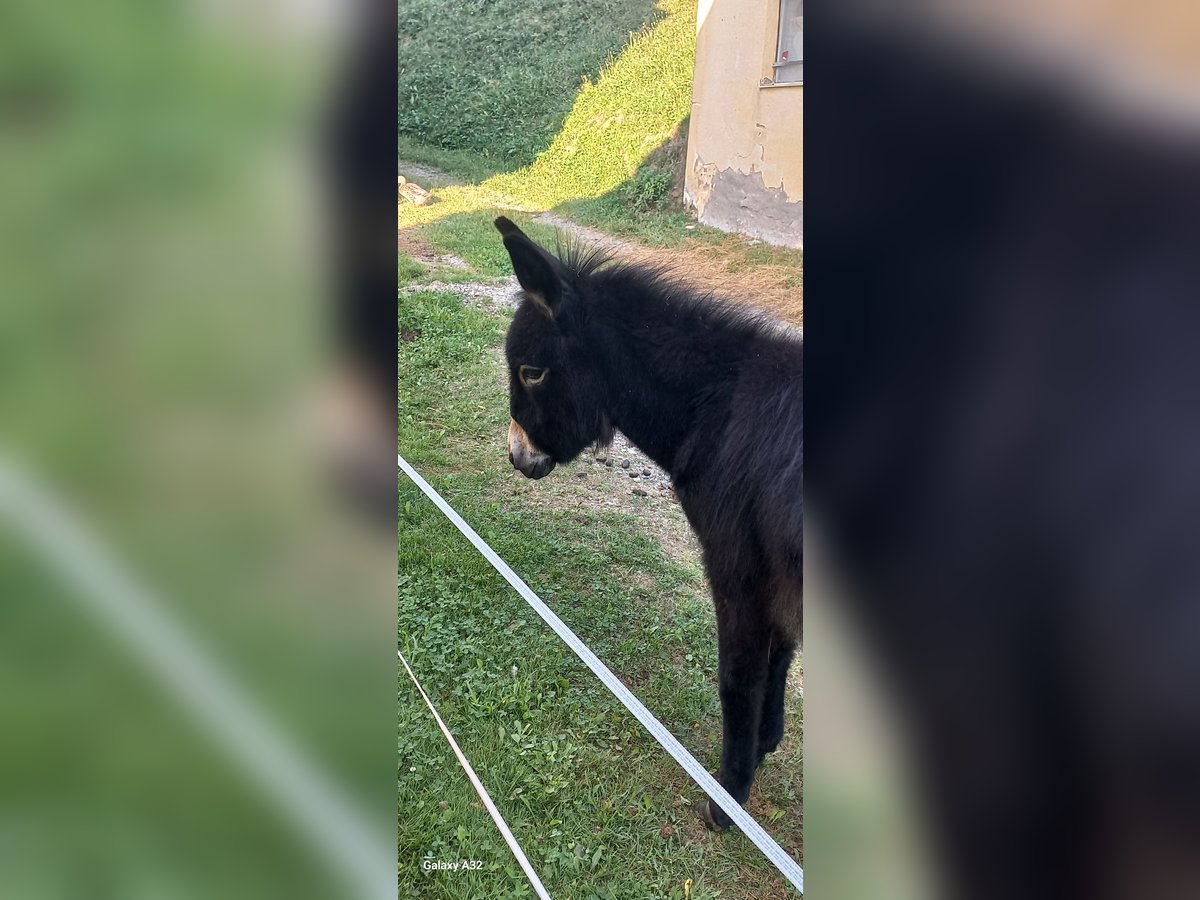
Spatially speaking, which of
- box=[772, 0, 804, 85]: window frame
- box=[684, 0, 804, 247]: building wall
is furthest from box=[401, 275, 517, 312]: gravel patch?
box=[772, 0, 804, 85]: window frame

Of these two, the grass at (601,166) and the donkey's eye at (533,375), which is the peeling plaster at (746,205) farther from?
the donkey's eye at (533,375)

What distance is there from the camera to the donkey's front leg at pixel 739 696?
164cm

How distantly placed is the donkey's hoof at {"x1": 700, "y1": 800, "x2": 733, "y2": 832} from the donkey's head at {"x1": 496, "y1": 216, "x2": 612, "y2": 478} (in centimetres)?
84

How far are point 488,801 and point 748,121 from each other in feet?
5.12

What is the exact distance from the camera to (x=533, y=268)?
68.5 inches

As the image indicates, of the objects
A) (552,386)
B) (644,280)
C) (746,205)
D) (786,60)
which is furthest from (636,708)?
(786,60)

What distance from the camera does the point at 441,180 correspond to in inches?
67.4

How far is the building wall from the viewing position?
1.53 meters

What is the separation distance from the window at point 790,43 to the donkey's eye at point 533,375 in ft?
2.64
